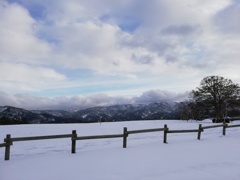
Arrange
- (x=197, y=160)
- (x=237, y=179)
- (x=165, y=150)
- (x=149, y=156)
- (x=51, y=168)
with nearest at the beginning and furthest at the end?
(x=237, y=179), (x=51, y=168), (x=197, y=160), (x=149, y=156), (x=165, y=150)

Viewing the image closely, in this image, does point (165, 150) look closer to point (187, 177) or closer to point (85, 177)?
point (187, 177)

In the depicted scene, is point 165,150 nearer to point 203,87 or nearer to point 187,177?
point 187,177

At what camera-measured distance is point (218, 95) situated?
53344 millimetres

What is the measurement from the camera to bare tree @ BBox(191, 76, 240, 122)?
52219 mm

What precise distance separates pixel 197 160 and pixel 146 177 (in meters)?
3.68

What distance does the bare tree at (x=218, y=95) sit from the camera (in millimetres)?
52219

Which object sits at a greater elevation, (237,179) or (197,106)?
(197,106)

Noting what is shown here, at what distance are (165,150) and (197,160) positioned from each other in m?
2.73

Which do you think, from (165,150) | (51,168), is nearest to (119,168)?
(51,168)

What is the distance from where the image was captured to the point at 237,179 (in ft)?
26.2

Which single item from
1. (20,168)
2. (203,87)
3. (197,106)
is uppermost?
(203,87)

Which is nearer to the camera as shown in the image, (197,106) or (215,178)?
(215,178)

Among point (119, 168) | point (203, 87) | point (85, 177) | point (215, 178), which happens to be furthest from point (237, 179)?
point (203, 87)

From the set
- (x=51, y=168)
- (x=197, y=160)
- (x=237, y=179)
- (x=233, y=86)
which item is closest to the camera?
(x=237, y=179)
